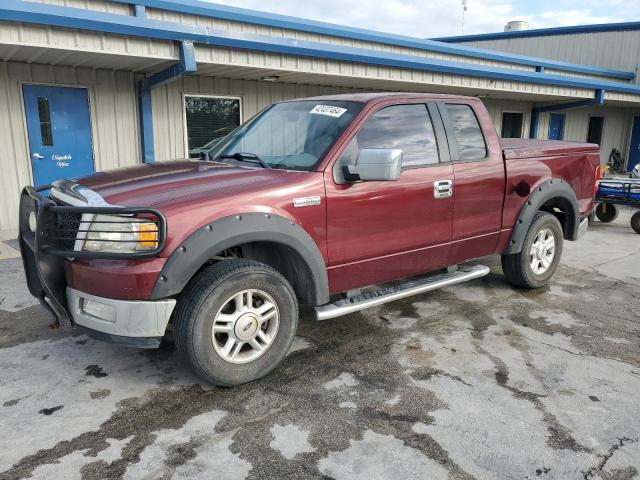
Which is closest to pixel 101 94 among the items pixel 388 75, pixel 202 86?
pixel 202 86

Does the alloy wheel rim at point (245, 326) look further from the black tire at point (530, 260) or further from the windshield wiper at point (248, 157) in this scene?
the black tire at point (530, 260)

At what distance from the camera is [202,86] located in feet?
32.0

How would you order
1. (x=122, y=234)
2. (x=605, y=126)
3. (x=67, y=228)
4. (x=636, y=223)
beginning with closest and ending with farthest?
(x=122, y=234) → (x=67, y=228) → (x=636, y=223) → (x=605, y=126)

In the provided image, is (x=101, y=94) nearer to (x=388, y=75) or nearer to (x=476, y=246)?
(x=388, y=75)

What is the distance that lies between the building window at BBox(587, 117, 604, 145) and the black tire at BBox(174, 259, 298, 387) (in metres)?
20.9

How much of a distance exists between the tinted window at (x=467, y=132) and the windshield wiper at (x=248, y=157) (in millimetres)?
1704

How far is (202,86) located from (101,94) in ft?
6.29

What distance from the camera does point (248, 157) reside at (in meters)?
3.88

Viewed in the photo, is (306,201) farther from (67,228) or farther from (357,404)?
(67,228)

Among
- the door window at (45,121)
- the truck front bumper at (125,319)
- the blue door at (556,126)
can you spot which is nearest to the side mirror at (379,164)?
the truck front bumper at (125,319)

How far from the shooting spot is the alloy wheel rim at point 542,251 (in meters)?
5.13

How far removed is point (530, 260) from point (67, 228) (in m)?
4.23

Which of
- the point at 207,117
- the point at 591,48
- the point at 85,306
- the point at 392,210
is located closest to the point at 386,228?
the point at 392,210

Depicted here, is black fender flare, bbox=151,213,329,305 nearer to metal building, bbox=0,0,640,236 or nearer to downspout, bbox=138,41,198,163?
metal building, bbox=0,0,640,236
